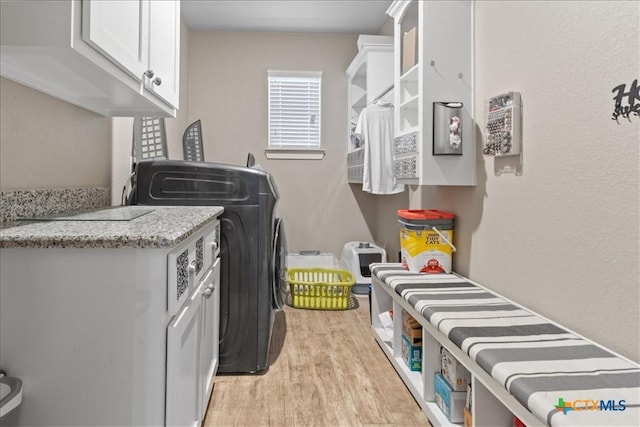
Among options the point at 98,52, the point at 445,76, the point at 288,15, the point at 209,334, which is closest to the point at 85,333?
the point at 98,52

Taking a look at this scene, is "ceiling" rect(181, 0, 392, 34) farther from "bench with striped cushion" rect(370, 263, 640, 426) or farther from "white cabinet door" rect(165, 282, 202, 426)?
"white cabinet door" rect(165, 282, 202, 426)

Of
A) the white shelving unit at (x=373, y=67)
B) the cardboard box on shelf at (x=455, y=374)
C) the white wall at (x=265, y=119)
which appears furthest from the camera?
the white wall at (x=265, y=119)

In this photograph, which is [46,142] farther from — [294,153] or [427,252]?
[294,153]

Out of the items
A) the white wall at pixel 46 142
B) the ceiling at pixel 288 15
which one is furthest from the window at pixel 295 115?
the white wall at pixel 46 142

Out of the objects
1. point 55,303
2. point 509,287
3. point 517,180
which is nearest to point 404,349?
point 509,287

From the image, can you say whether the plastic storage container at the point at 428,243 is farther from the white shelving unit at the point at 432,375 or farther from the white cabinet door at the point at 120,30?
the white cabinet door at the point at 120,30

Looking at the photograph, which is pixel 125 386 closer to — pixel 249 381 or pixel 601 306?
pixel 249 381

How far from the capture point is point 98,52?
1297 millimetres

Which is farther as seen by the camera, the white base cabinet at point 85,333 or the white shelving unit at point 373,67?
the white shelving unit at point 373,67

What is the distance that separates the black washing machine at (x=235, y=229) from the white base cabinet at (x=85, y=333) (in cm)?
119

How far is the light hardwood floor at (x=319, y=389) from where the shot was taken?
6.59 feet

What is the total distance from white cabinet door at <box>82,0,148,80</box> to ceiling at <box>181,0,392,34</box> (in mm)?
2599

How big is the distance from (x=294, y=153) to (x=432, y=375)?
10.6 feet

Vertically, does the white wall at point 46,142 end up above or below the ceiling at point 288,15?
below
